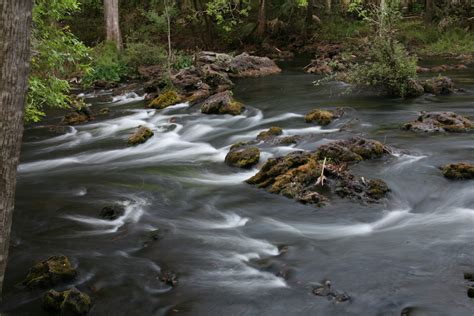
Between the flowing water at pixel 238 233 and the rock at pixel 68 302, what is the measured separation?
0.12 meters

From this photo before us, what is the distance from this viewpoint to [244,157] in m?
10.0

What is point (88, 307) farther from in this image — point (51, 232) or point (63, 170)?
point (63, 170)

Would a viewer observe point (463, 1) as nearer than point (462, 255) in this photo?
No

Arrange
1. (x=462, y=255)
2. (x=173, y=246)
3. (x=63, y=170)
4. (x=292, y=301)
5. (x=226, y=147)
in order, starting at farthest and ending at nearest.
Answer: (x=226, y=147) → (x=63, y=170) → (x=173, y=246) → (x=462, y=255) → (x=292, y=301)

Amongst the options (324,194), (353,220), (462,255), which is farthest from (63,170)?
(462,255)

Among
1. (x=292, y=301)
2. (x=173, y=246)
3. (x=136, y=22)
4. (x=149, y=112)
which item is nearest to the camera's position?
(x=292, y=301)

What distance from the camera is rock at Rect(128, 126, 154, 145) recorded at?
12.8 meters

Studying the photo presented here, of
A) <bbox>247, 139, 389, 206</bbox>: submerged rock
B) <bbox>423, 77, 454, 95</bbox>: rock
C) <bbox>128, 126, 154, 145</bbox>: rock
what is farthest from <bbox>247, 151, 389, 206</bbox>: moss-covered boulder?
<bbox>423, 77, 454, 95</bbox>: rock

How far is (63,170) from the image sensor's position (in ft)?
35.9

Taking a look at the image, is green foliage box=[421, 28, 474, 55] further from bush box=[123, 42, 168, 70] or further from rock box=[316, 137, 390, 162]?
rock box=[316, 137, 390, 162]

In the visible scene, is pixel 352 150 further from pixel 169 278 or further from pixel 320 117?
pixel 169 278

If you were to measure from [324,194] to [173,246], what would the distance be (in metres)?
2.52

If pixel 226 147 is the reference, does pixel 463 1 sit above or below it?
above

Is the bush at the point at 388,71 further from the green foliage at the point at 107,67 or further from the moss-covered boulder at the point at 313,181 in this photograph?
the green foliage at the point at 107,67
